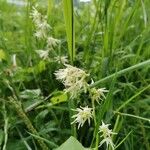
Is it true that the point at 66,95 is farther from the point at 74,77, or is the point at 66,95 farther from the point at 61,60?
the point at 74,77

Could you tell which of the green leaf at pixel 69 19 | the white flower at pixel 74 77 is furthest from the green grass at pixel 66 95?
the white flower at pixel 74 77

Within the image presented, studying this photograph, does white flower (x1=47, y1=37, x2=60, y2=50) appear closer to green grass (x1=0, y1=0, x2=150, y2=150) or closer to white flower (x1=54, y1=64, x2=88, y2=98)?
green grass (x1=0, y1=0, x2=150, y2=150)

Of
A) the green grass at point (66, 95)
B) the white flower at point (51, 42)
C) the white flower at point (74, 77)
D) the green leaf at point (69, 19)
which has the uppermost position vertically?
the green leaf at point (69, 19)

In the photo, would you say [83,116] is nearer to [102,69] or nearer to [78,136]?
[78,136]

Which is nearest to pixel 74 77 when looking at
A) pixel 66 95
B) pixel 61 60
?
pixel 66 95

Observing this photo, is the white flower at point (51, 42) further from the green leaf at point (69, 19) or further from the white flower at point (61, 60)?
the green leaf at point (69, 19)

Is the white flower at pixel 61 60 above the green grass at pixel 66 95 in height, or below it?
above

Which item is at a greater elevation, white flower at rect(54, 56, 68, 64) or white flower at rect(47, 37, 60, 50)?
white flower at rect(47, 37, 60, 50)

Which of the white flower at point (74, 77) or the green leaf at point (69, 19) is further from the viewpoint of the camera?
the green leaf at point (69, 19)

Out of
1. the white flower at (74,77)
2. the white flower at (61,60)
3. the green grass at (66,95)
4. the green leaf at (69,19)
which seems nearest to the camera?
the white flower at (74,77)

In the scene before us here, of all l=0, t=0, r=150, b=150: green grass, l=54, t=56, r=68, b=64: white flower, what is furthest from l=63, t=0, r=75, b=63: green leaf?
l=54, t=56, r=68, b=64: white flower

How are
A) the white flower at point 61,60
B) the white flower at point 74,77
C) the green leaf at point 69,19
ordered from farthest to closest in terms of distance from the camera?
the white flower at point 61,60 < the green leaf at point 69,19 < the white flower at point 74,77
